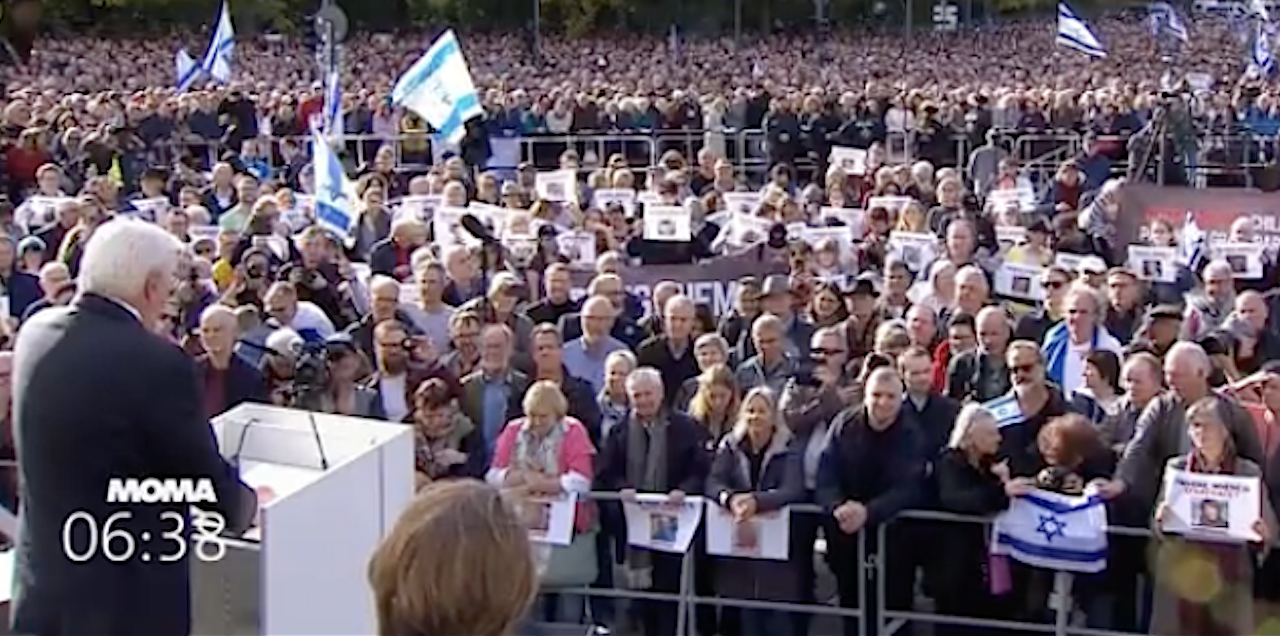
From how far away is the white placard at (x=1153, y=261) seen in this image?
14570 mm

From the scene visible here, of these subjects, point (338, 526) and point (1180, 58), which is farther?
point (1180, 58)

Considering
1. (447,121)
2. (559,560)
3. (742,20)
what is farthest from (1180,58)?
(559,560)

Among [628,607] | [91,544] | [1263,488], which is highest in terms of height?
[91,544]

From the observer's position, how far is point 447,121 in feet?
57.0

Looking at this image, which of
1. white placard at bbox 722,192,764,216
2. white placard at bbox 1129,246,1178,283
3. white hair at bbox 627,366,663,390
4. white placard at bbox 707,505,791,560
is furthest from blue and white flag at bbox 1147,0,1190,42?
white placard at bbox 707,505,791,560

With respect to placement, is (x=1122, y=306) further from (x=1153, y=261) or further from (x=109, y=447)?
(x=109, y=447)

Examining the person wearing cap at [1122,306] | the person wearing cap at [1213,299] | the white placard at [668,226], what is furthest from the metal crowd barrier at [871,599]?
the white placard at [668,226]

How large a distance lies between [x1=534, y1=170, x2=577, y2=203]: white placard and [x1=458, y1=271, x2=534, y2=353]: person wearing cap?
5743 mm

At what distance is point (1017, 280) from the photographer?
46.3 ft

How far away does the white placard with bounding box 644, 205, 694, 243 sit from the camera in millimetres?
15359

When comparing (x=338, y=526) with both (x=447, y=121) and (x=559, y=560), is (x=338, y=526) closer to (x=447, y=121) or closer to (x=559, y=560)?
(x=559, y=560)

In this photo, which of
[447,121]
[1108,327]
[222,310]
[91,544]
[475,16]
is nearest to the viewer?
[91,544]

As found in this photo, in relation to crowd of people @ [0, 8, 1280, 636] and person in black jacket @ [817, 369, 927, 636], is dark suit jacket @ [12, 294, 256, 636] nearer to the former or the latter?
crowd of people @ [0, 8, 1280, 636]

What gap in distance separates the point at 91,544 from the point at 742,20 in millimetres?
67760
